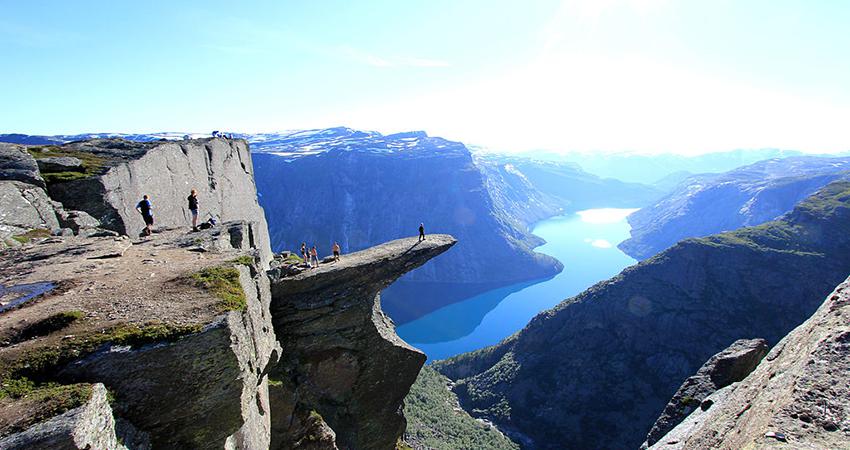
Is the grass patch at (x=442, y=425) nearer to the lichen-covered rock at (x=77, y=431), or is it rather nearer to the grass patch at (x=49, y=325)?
the grass patch at (x=49, y=325)

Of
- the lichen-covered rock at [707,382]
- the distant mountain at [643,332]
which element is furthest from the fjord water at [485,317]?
the lichen-covered rock at [707,382]

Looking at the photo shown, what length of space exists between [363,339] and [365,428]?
4.27 metres

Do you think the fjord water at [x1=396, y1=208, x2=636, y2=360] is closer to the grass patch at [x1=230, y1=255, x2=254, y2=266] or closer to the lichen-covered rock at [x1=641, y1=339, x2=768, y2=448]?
the lichen-covered rock at [x1=641, y1=339, x2=768, y2=448]

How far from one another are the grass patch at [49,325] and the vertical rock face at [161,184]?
30.2 ft

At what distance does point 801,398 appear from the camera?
7.54 m

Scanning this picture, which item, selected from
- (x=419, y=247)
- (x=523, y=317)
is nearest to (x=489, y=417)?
(x=419, y=247)

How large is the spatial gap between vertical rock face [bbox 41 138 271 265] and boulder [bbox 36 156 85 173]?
94 cm

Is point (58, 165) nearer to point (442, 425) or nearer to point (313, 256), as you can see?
point (313, 256)

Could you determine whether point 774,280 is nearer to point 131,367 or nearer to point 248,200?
point 248,200

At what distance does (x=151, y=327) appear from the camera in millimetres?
7859

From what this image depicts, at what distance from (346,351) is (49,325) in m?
11.0

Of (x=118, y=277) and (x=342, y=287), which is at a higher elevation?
(x=118, y=277)

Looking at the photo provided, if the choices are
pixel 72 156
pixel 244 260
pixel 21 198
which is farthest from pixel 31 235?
pixel 244 260

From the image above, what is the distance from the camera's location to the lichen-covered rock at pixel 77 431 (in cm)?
544
